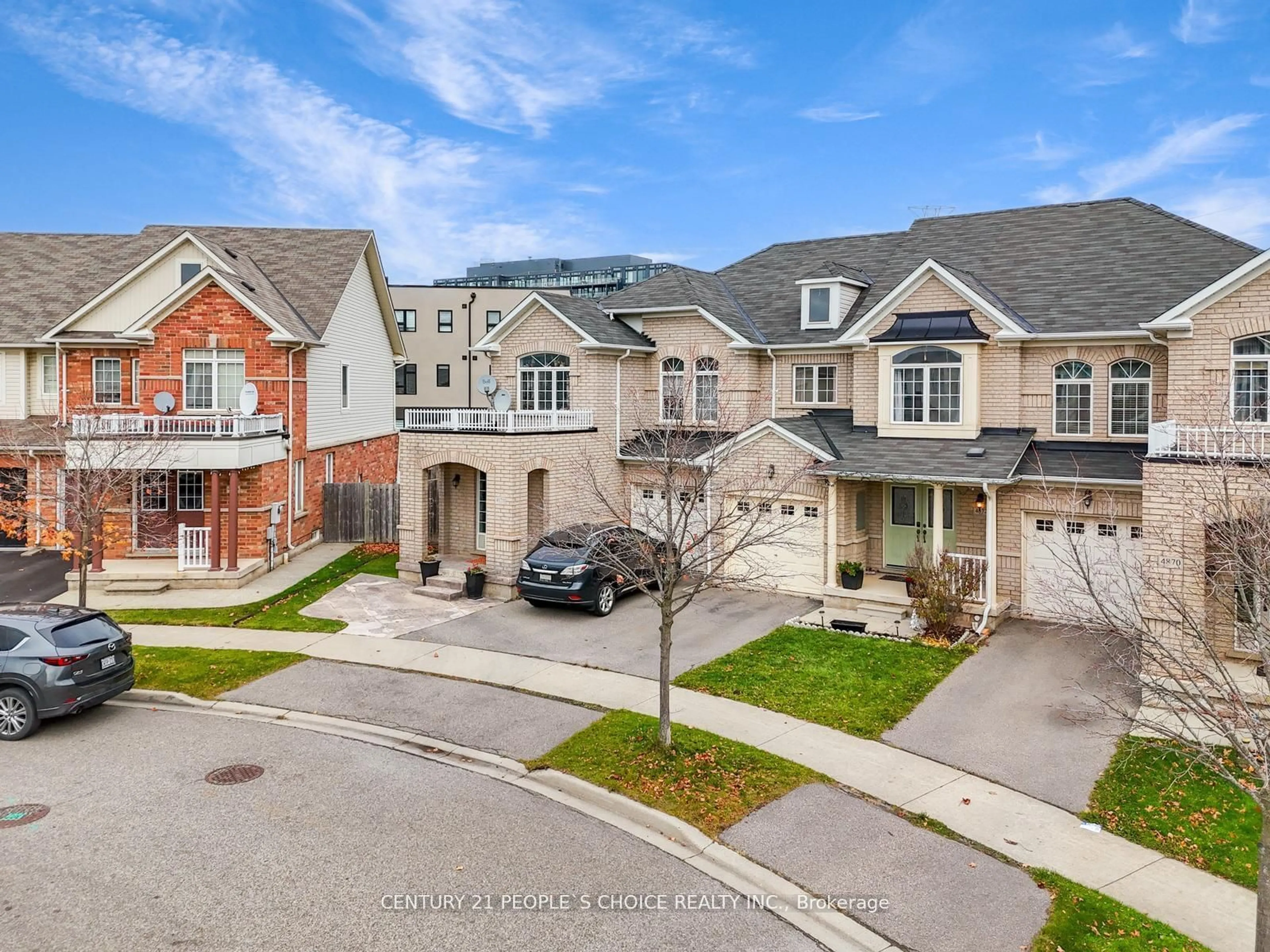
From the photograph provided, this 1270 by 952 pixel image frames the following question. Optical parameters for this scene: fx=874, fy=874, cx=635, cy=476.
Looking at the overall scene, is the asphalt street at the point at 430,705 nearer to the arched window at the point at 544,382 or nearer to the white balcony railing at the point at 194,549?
the white balcony railing at the point at 194,549

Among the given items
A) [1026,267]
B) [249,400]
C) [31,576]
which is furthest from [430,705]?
[1026,267]

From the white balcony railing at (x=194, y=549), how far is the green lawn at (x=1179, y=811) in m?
20.0

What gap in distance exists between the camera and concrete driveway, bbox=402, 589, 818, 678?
16031 millimetres

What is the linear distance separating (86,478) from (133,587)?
4608 millimetres

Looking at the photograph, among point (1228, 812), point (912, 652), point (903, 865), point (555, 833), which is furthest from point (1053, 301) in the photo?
point (555, 833)

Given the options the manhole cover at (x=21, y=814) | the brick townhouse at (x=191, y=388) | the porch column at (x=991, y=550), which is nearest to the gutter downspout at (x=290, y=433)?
the brick townhouse at (x=191, y=388)

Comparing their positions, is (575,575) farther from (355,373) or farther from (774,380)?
(355,373)

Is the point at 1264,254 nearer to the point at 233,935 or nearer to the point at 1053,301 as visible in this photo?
the point at 1053,301

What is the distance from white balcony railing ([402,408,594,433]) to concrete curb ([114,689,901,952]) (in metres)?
9.23

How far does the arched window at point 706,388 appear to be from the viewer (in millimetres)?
23672

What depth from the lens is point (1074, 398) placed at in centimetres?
1911

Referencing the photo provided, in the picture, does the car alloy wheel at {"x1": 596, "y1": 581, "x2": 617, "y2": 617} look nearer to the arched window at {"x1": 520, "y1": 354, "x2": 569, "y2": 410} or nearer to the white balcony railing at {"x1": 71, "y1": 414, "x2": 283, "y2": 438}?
the arched window at {"x1": 520, "y1": 354, "x2": 569, "y2": 410}

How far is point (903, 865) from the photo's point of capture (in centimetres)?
880

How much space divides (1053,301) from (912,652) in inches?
365
